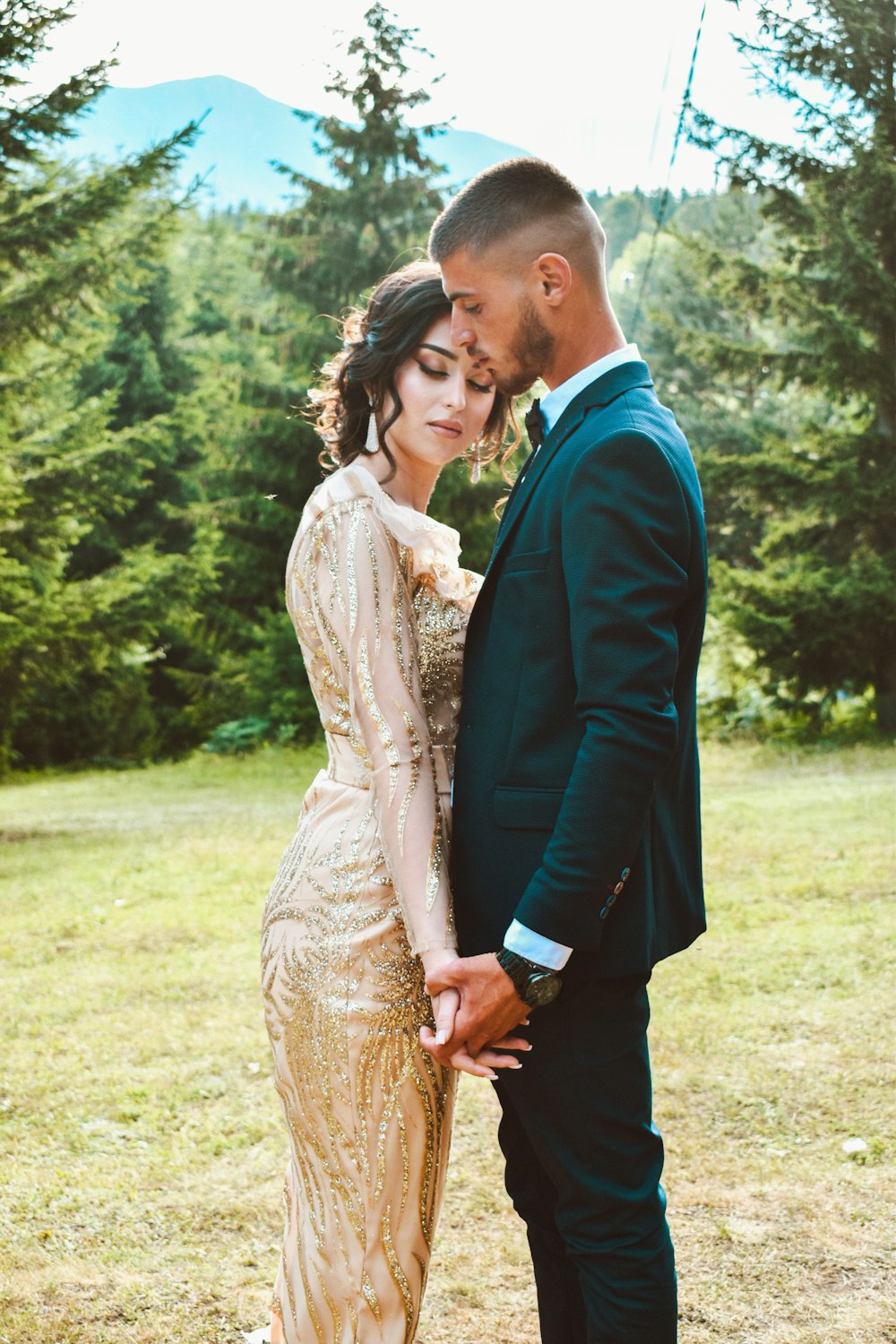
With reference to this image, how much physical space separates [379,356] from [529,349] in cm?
48

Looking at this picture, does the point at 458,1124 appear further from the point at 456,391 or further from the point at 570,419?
the point at 570,419

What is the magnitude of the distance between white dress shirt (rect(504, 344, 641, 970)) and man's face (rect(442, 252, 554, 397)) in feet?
0.17

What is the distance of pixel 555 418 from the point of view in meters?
1.92

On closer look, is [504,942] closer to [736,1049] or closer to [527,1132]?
[527,1132]

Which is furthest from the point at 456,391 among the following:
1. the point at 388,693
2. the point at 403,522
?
the point at 388,693

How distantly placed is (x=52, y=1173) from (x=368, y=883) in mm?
2364

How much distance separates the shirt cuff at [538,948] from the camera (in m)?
1.69

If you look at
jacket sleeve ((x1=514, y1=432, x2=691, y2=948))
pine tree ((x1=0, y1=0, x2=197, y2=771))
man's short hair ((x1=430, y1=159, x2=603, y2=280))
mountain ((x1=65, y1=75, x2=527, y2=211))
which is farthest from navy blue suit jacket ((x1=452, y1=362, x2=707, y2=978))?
pine tree ((x1=0, y1=0, x2=197, y2=771))

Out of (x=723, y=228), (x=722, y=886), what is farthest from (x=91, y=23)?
Answer: (x=723, y=228)

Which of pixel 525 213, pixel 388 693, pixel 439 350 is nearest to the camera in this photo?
pixel 525 213

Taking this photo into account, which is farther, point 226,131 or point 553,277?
point 226,131

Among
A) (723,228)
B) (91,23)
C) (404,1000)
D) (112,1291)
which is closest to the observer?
(404,1000)

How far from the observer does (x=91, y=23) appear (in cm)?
954

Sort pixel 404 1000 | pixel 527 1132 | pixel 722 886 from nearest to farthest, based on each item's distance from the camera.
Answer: pixel 527 1132, pixel 404 1000, pixel 722 886
